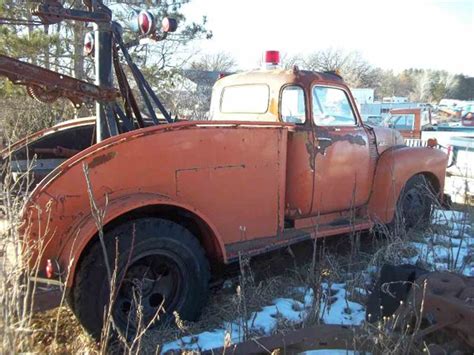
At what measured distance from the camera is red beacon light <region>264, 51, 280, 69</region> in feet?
17.2

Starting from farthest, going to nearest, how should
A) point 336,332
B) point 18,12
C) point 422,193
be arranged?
point 18,12 → point 422,193 → point 336,332

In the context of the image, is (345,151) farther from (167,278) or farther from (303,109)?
(167,278)

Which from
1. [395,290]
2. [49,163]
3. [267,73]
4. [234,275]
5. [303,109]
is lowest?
[234,275]

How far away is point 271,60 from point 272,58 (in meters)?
0.03

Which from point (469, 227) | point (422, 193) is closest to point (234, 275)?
point (422, 193)

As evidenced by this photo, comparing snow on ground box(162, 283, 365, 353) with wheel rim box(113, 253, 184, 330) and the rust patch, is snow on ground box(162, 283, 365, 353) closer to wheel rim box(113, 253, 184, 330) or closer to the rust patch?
wheel rim box(113, 253, 184, 330)

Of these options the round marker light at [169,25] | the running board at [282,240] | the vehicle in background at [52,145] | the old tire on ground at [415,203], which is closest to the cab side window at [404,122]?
the old tire on ground at [415,203]

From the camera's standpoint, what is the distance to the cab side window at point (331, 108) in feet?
15.9

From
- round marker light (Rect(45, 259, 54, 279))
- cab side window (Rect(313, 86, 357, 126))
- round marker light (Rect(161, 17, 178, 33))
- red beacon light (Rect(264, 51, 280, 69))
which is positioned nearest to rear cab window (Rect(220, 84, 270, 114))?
red beacon light (Rect(264, 51, 280, 69))

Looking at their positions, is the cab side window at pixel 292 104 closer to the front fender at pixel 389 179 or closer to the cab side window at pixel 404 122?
the front fender at pixel 389 179

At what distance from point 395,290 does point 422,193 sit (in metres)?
2.62

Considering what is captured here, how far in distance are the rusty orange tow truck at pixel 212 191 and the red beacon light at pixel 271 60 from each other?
1.1 inches

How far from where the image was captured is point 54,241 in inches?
125

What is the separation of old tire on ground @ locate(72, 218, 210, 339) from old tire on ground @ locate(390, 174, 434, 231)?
2.89 meters
